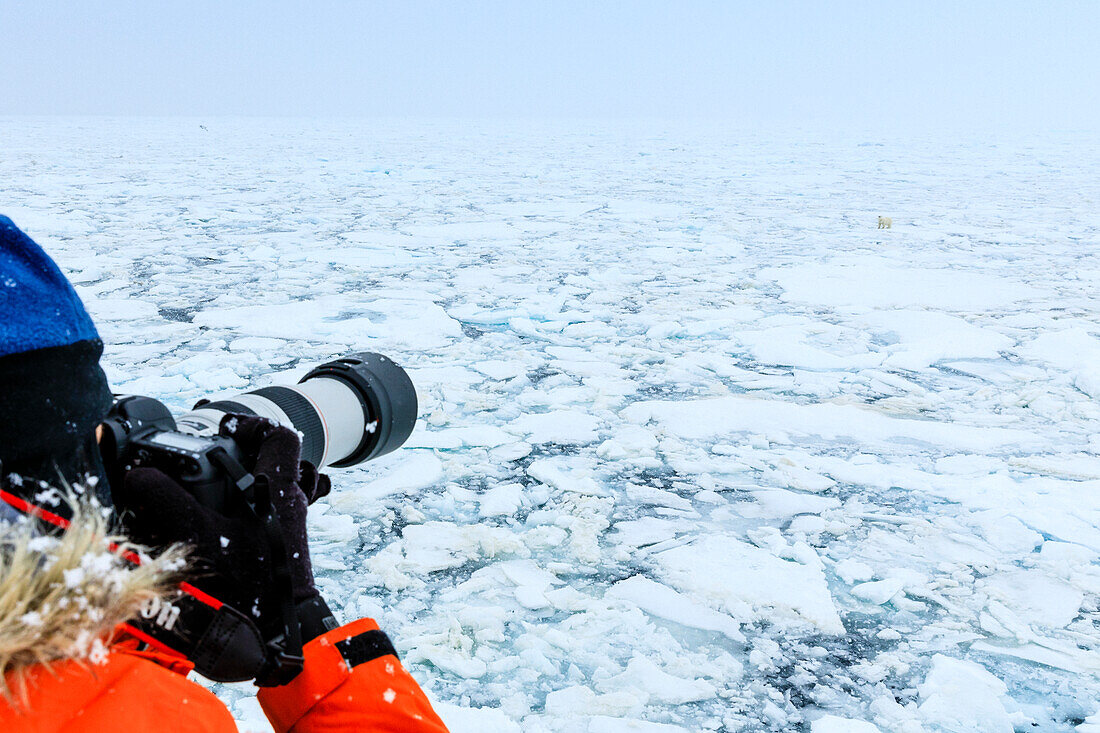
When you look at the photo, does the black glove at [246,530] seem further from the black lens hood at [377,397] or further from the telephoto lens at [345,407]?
the black lens hood at [377,397]

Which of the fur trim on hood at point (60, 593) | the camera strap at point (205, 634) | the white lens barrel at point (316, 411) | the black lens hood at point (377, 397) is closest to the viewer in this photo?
the fur trim on hood at point (60, 593)

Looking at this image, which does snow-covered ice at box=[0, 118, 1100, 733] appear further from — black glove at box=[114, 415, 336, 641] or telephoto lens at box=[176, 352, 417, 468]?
black glove at box=[114, 415, 336, 641]

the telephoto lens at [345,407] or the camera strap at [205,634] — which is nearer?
the camera strap at [205,634]

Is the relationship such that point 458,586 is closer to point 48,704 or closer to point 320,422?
point 320,422

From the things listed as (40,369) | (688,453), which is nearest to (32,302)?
(40,369)

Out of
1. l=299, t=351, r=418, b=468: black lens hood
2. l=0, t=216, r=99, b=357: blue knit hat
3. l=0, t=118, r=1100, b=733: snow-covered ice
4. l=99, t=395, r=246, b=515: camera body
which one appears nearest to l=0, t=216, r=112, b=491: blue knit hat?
l=0, t=216, r=99, b=357: blue knit hat

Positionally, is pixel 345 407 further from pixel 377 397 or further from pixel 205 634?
pixel 205 634

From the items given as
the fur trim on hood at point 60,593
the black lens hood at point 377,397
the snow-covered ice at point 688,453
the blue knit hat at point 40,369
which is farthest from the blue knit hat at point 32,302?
the snow-covered ice at point 688,453
